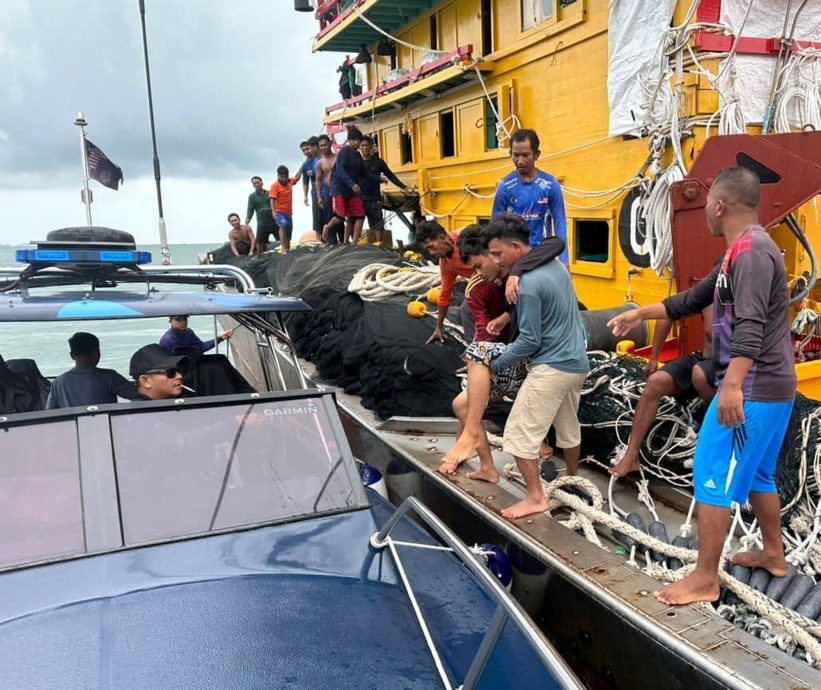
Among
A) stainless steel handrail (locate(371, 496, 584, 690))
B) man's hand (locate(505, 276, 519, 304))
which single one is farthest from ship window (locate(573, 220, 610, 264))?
stainless steel handrail (locate(371, 496, 584, 690))

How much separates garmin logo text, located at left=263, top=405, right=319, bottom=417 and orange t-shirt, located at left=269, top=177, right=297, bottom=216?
1032 centimetres

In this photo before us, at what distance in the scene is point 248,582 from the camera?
7.53ft

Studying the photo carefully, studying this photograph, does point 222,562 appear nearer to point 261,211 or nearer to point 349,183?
point 349,183

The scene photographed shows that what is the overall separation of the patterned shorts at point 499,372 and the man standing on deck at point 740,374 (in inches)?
50.6

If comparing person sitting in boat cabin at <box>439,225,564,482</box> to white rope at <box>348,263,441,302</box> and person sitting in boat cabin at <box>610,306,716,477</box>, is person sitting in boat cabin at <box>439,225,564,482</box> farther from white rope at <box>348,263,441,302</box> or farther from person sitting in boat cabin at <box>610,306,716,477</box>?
white rope at <box>348,263,441,302</box>

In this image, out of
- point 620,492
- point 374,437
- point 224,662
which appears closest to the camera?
point 224,662

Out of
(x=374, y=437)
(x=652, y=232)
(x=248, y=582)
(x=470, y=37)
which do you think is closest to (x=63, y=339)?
(x=470, y=37)

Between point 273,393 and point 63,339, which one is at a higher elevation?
point 273,393

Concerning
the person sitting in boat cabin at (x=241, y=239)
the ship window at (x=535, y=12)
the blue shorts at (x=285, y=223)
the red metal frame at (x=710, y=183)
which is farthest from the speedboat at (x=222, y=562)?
the person sitting in boat cabin at (x=241, y=239)

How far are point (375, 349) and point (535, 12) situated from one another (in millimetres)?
5228

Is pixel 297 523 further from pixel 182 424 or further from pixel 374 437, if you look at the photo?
pixel 374 437

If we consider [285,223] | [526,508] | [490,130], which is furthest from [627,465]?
[285,223]

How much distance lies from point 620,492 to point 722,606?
4.33ft

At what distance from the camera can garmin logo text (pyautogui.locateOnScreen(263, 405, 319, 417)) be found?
9.82 feet
